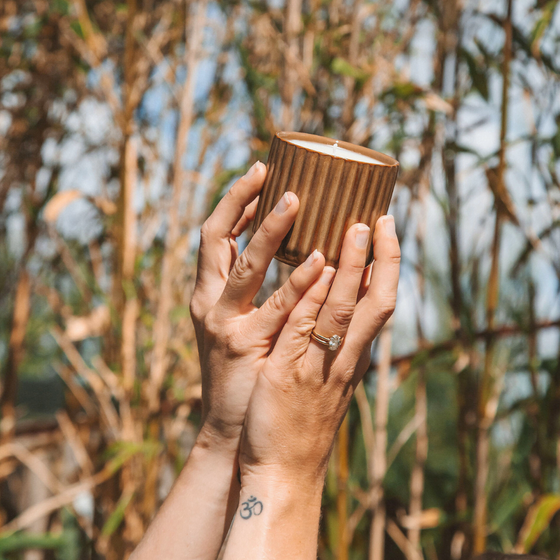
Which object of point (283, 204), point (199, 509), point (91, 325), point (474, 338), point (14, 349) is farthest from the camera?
point (14, 349)

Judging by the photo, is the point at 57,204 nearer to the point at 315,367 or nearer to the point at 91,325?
the point at 91,325

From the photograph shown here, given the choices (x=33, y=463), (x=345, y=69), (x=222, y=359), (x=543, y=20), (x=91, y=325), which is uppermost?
(x=543, y=20)

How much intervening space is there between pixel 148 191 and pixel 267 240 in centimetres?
85

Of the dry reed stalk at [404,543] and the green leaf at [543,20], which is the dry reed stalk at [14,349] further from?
the green leaf at [543,20]

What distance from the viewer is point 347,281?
17.8 inches

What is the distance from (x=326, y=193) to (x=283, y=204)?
40 mm

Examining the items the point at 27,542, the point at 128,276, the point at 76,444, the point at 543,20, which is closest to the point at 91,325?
the point at 128,276

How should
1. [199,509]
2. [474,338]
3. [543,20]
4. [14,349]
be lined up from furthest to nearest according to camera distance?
[14,349]
[474,338]
[543,20]
[199,509]

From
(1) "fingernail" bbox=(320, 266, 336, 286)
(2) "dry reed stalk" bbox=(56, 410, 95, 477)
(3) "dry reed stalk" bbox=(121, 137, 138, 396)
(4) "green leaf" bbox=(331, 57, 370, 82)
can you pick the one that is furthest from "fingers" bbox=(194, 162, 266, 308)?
(2) "dry reed stalk" bbox=(56, 410, 95, 477)

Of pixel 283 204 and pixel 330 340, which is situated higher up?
pixel 283 204

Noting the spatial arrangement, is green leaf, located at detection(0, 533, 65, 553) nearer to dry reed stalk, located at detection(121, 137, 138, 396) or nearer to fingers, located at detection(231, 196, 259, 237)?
Result: dry reed stalk, located at detection(121, 137, 138, 396)

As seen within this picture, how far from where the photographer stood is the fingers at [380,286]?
47 centimetres

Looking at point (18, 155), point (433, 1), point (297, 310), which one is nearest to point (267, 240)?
point (297, 310)

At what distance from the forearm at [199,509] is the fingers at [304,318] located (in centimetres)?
16
